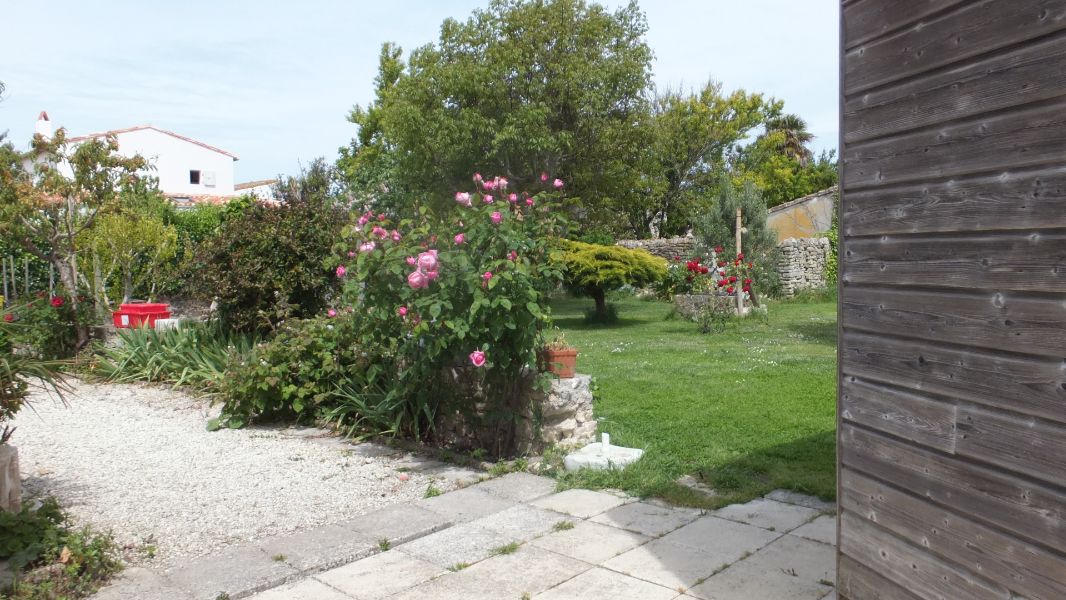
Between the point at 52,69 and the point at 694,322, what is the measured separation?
10236 millimetres

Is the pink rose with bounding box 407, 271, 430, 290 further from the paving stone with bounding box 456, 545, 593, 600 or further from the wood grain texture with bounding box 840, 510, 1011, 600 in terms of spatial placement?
the wood grain texture with bounding box 840, 510, 1011, 600

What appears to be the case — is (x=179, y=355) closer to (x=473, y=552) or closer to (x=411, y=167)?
(x=473, y=552)

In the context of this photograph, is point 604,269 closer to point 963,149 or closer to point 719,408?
point 719,408

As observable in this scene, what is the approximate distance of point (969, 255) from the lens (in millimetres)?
2289

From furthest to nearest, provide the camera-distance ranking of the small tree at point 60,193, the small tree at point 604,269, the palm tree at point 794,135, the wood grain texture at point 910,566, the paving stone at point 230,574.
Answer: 1. the palm tree at point 794,135
2. the small tree at point 604,269
3. the small tree at point 60,193
4. the paving stone at point 230,574
5. the wood grain texture at point 910,566

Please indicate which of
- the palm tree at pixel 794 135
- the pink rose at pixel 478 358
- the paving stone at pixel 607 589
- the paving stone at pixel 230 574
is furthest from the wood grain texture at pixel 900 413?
the palm tree at pixel 794 135

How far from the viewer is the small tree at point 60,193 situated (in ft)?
32.8

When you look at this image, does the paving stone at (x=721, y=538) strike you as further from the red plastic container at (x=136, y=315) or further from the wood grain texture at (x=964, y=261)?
the red plastic container at (x=136, y=315)

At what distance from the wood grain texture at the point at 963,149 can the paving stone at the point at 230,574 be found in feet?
9.66

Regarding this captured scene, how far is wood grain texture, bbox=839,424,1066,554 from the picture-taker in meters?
2.08

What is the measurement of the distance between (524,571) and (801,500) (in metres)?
1.73

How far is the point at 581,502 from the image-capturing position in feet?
15.0

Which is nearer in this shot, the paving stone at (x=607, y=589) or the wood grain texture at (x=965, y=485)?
the wood grain texture at (x=965, y=485)

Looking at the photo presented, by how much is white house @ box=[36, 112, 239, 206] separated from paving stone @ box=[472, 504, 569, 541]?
119 ft
